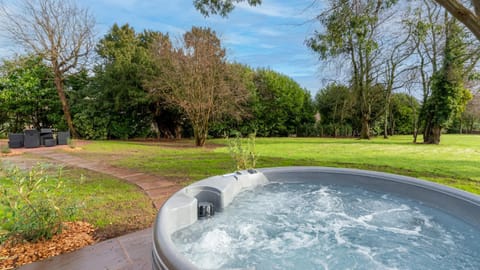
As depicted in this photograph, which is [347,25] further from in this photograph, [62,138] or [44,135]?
[44,135]

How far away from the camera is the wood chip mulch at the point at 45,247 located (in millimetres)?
2215

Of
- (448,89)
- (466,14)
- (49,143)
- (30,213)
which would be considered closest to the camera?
(30,213)

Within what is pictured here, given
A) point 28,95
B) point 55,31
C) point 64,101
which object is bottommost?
point 64,101

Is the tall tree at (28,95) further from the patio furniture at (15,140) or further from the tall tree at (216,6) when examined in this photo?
the tall tree at (216,6)

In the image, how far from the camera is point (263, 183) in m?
4.65

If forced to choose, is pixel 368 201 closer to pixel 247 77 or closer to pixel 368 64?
pixel 247 77

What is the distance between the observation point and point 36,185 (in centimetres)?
246

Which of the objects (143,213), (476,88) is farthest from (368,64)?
(143,213)

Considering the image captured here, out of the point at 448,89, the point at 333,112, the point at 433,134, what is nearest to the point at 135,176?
the point at 448,89

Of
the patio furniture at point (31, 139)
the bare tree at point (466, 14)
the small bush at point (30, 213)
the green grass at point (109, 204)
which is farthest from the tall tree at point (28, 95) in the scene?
the bare tree at point (466, 14)

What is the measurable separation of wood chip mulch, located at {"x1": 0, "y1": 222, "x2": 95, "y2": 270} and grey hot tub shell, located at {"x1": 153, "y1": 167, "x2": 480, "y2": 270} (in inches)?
35.9

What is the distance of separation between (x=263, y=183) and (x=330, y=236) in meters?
1.80

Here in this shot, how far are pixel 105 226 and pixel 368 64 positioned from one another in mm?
16731

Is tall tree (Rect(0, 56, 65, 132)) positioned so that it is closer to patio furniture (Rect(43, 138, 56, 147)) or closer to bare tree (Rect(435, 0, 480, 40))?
patio furniture (Rect(43, 138, 56, 147))
